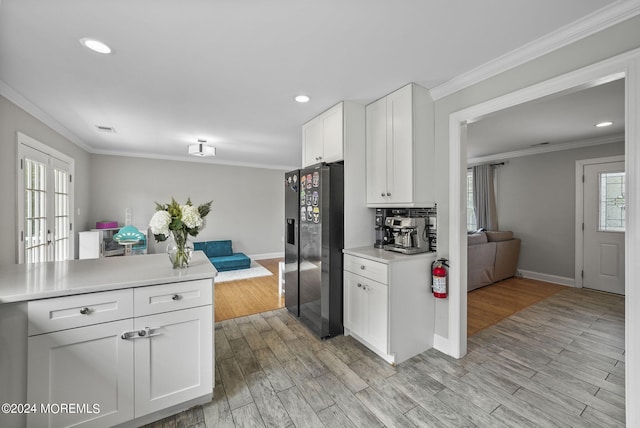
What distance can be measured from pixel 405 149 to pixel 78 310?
257 cm

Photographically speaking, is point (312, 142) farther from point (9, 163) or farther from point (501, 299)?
point (501, 299)

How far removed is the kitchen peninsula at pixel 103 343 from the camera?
1.29 meters

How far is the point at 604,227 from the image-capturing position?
13.5 feet

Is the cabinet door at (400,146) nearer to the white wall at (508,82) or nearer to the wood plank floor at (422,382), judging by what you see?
the white wall at (508,82)

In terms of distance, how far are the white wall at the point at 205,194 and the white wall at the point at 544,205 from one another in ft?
17.5

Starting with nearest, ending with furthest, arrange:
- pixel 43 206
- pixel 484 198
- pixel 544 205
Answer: pixel 43 206 → pixel 544 205 → pixel 484 198

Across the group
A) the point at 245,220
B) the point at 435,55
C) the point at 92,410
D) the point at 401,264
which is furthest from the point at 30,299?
the point at 245,220

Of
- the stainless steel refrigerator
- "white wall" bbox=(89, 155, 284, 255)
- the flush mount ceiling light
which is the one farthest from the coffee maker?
"white wall" bbox=(89, 155, 284, 255)

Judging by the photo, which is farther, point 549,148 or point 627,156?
point 549,148

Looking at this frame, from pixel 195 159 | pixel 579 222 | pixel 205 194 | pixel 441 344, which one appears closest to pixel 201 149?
pixel 195 159

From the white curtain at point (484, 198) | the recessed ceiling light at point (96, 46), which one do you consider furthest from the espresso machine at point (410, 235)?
the white curtain at point (484, 198)

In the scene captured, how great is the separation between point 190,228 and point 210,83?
140cm

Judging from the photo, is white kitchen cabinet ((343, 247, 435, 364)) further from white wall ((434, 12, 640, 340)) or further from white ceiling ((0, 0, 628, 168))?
white ceiling ((0, 0, 628, 168))

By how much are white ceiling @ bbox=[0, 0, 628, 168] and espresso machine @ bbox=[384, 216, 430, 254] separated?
1266mm
